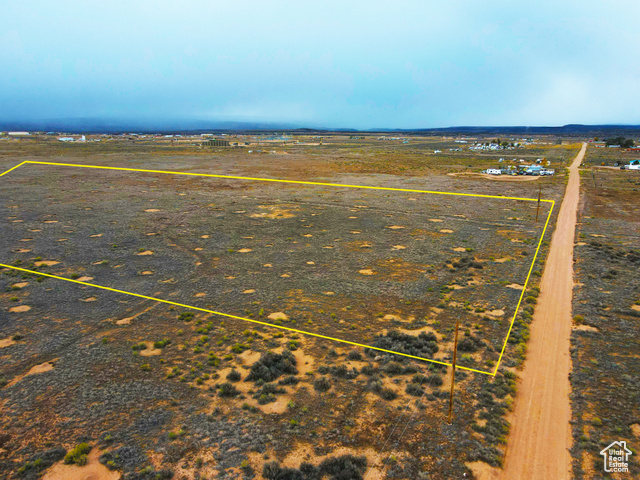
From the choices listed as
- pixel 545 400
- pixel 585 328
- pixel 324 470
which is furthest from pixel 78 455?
pixel 585 328

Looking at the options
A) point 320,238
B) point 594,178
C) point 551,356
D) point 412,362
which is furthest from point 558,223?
point 594,178

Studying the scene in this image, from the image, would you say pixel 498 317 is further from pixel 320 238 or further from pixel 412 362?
pixel 320 238

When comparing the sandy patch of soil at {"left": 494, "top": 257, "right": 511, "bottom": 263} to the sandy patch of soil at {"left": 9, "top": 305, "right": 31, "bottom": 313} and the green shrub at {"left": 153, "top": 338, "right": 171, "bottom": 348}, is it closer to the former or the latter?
the green shrub at {"left": 153, "top": 338, "right": 171, "bottom": 348}

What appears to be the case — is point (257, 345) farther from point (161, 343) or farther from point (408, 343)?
point (408, 343)

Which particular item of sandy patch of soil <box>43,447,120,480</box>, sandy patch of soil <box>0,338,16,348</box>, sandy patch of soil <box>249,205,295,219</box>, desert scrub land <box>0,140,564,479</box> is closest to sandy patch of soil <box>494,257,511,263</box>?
desert scrub land <box>0,140,564,479</box>

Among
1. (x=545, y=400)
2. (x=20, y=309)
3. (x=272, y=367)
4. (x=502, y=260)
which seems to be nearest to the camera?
(x=545, y=400)

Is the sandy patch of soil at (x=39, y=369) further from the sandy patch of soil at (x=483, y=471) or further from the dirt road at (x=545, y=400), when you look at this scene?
the dirt road at (x=545, y=400)
